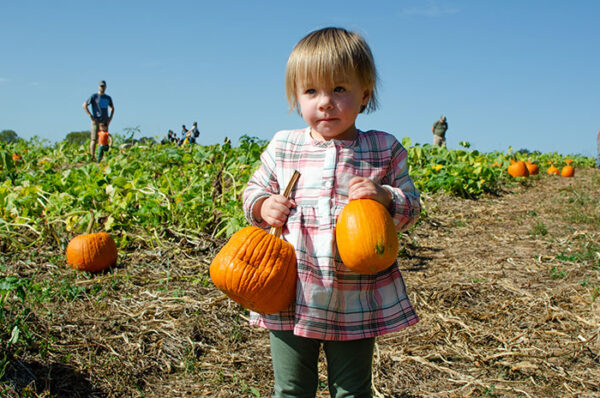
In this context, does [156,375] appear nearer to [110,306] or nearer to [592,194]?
[110,306]

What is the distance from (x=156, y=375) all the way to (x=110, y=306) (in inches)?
34.2

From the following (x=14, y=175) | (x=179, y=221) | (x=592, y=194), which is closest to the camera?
(x=179, y=221)

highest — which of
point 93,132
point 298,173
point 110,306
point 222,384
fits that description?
point 93,132

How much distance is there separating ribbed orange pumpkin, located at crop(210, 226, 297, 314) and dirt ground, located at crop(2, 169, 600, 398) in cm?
104

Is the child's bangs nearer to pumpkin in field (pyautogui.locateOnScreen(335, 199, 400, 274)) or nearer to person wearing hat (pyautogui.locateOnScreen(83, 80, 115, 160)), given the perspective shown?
pumpkin in field (pyautogui.locateOnScreen(335, 199, 400, 274))

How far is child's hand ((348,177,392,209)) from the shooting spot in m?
1.70

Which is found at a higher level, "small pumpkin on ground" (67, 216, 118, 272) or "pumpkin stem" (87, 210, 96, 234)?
"pumpkin stem" (87, 210, 96, 234)

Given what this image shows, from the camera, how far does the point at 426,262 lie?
15.2ft

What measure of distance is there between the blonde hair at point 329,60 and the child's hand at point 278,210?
386mm

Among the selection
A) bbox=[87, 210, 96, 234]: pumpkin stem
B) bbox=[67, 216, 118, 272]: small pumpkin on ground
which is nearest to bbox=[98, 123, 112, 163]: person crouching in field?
bbox=[87, 210, 96, 234]: pumpkin stem

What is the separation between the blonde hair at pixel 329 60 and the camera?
1.74 meters

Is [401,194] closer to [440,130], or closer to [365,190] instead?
[365,190]

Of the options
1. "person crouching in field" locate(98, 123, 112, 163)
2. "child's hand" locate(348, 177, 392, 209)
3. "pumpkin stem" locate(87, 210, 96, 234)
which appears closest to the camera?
"child's hand" locate(348, 177, 392, 209)

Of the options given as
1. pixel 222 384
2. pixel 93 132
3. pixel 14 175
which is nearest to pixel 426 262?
pixel 222 384
